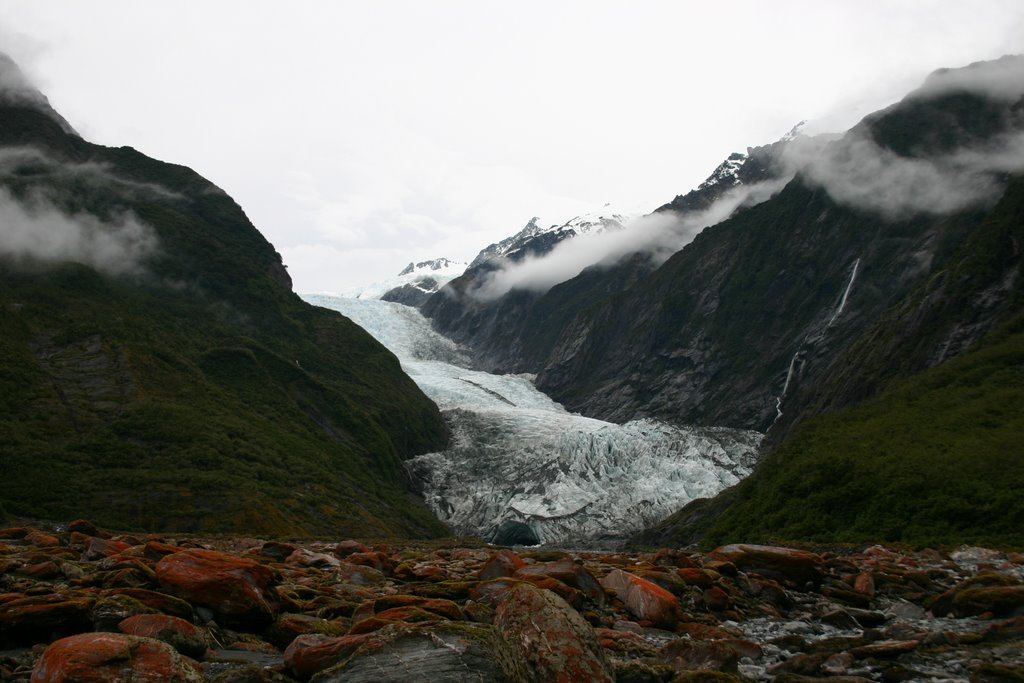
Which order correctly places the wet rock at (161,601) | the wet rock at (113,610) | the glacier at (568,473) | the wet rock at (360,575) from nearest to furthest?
the wet rock at (113,610) < the wet rock at (161,601) < the wet rock at (360,575) < the glacier at (568,473)

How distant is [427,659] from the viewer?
6.84 m

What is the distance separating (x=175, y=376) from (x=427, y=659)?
6770 centimetres

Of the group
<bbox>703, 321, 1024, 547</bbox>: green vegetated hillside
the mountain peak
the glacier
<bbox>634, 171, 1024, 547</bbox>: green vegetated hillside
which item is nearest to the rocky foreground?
<bbox>703, 321, 1024, 547</bbox>: green vegetated hillside

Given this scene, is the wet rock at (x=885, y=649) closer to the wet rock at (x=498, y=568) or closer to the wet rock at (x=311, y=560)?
the wet rock at (x=498, y=568)

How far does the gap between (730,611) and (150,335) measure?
→ 71.0m

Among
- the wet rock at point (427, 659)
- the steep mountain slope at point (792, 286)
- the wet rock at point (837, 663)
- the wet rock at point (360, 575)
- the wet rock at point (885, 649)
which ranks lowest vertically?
the wet rock at point (360, 575)

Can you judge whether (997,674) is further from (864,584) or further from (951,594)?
(864,584)

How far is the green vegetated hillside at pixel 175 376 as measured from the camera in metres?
48.8

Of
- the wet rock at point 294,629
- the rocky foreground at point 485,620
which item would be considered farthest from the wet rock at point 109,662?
the wet rock at point 294,629

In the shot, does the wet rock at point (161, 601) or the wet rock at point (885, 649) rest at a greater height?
the wet rock at point (161, 601)

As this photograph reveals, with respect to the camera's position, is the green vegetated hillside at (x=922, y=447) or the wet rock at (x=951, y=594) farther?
the green vegetated hillside at (x=922, y=447)

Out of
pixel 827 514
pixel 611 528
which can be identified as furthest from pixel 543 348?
pixel 827 514

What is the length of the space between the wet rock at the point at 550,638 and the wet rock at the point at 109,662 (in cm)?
287

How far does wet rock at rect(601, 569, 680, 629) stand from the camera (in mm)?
12859
